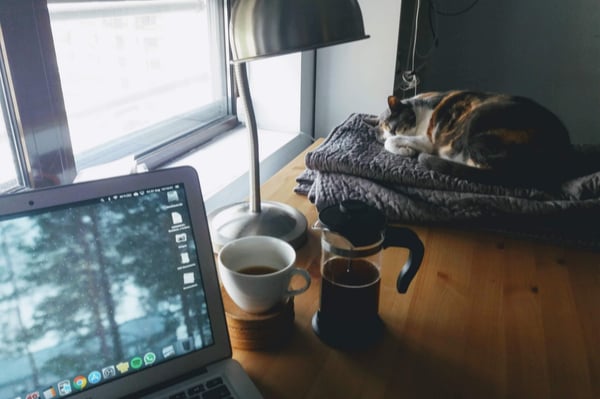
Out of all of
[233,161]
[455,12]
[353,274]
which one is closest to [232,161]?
[233,161]

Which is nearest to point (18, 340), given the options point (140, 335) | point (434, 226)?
point (140, 335)

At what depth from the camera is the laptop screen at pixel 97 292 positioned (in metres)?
0.47

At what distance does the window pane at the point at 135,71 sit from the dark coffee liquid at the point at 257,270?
1.52ft

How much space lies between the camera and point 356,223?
1.90 feet

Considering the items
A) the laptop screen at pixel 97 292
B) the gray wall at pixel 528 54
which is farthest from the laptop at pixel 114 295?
the gray wall at pixel 528 54

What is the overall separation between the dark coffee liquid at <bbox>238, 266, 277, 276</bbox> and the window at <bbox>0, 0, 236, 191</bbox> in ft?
1.25

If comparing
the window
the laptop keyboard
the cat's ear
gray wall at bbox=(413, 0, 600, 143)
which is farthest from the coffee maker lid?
gray wall at bbox=(413, 0, 600, 143)

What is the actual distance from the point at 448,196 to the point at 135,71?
2.28 ft

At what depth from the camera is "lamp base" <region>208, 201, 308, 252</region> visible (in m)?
0.79

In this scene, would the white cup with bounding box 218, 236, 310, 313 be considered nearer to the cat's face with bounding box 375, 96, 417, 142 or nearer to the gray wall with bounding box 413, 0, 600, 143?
the cat's face with bounding box 375, 96, 417, 142

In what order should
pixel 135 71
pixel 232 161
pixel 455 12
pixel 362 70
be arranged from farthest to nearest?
pixel 455 12, pixel 362 70, pixel 232 161, pixel 135 71

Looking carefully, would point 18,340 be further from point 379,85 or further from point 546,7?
point 546,7

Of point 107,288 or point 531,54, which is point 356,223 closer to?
point 107,288

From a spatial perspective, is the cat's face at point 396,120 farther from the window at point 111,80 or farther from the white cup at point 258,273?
the white cup at point 258,273
